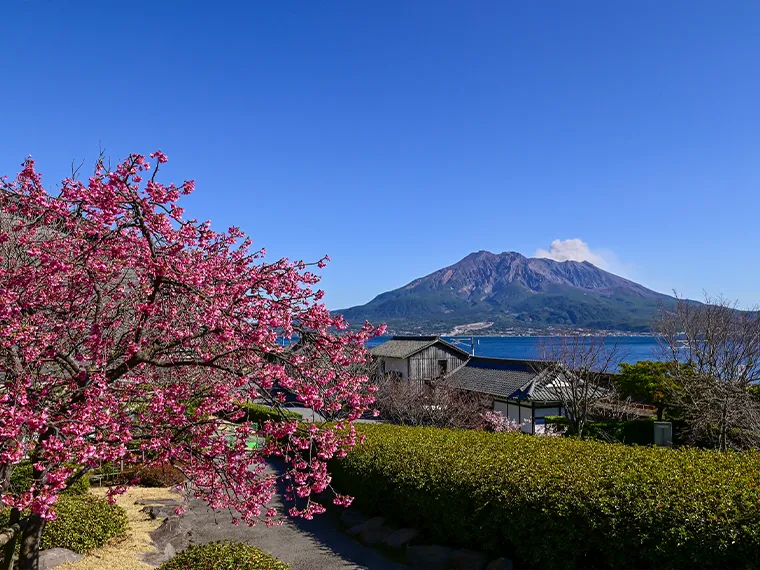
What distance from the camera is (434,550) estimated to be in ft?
31.1

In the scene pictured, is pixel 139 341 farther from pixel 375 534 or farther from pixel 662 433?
pixel 662 433

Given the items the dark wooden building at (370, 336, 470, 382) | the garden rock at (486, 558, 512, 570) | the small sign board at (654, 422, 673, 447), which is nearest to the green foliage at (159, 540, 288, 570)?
the garden rock at (486, 558, 512, 570)

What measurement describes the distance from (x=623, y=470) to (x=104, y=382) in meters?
7.29

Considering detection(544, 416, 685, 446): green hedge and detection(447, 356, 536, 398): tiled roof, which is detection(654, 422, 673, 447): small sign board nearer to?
detection(544, 416, 685, 446): green hedge

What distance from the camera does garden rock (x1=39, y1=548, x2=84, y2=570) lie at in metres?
8.04

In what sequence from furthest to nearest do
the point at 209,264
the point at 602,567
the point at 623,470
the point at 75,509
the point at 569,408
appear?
the point at 569,408
the point at 75,509
the point at 623,470
the point at 602,567
the point at 209,264

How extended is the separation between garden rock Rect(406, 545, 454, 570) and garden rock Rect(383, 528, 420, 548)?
1.05 ft

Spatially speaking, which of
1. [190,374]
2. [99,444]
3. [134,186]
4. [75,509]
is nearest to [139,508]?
[75,509]

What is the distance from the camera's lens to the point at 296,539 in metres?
11.0

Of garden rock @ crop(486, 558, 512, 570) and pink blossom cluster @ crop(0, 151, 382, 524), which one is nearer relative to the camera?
pink blossom cluster @ crop(0, 151, 382, 524)

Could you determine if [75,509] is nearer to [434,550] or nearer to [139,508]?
[139,508]

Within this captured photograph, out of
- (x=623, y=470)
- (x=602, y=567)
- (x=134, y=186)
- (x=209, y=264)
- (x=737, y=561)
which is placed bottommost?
(x=602, y=567)

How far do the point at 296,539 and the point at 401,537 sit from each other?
88.1 inches

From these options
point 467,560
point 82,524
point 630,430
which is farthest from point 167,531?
point 630,430
